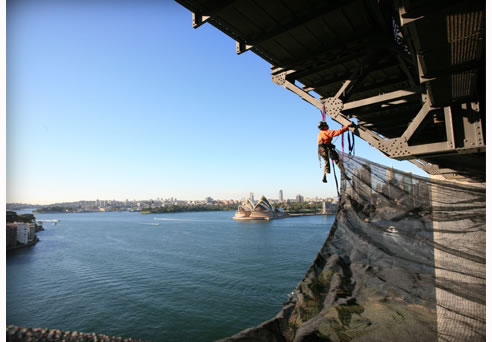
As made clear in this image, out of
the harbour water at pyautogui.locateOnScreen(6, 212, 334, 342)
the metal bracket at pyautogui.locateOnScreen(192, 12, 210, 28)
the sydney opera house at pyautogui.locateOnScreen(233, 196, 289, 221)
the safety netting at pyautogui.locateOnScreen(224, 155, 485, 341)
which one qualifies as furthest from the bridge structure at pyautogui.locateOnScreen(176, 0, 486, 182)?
the sydney opera house at pyautogui.locateOnScreen(233, 196, 289, 221)

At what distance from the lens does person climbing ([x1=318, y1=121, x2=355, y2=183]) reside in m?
4.07

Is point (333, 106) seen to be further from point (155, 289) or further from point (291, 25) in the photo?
point (155, 289)

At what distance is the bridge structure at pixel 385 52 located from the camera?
2.19 metres

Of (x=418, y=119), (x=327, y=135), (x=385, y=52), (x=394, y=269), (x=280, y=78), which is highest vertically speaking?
(x=385, y=52)

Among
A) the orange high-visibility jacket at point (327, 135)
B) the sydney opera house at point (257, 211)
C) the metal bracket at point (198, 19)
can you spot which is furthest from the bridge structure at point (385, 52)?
the sydney opera house at point (257, 211)

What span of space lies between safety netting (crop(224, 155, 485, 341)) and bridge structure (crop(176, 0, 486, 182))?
69 cm

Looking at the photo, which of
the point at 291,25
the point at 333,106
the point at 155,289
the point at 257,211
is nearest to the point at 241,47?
the point at 291,25

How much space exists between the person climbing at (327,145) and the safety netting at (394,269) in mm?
299

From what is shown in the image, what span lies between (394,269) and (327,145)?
1.97 m

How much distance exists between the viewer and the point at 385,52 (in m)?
4.91

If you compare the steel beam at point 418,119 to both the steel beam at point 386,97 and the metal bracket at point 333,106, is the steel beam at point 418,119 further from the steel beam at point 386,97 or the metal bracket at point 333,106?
the metal bracket at point 333,106
